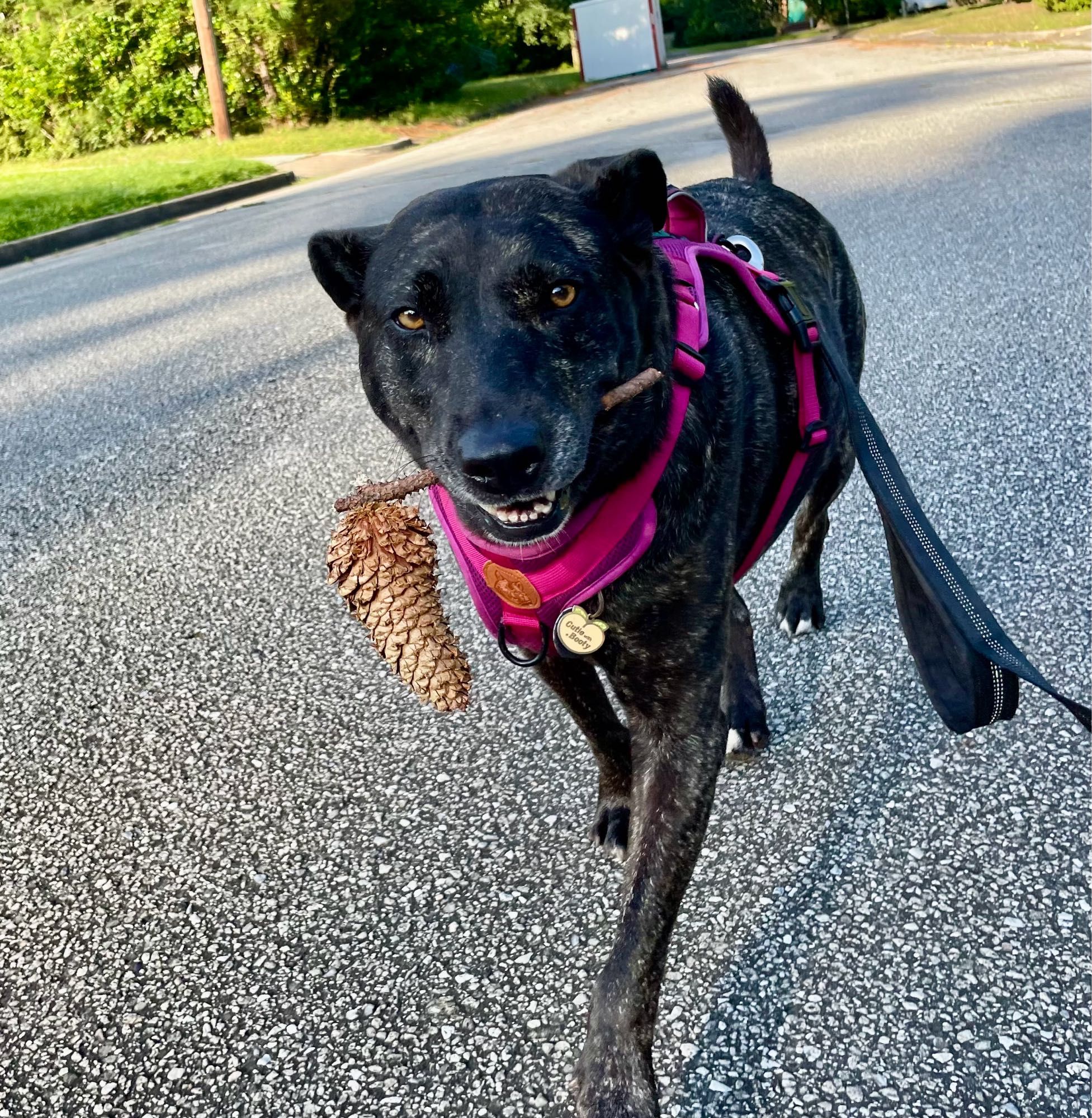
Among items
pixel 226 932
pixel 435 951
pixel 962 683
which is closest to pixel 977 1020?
pixel 962 683

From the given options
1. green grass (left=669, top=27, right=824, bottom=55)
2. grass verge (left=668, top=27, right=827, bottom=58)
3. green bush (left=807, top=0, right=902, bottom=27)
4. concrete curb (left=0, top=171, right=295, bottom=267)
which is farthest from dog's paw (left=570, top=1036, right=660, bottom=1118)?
green bush (left=807, top=0, right=902, bottom=27)

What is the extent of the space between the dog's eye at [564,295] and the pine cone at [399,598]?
554 mm

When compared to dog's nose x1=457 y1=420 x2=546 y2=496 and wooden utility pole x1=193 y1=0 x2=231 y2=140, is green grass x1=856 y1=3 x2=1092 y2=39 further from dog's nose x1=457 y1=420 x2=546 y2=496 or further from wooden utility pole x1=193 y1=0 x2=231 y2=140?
dog's nose x1=457 y1=420 x2=546 y2=496

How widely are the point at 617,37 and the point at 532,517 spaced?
37.7 m

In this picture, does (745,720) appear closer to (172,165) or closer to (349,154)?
(172,165)

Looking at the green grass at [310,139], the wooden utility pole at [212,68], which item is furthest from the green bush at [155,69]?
the wooden utility pole at [212,68]

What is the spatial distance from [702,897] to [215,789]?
1.37m

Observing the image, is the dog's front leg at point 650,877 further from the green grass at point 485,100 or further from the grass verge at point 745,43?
the grass verge at point 745,43

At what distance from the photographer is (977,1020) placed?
2053mm

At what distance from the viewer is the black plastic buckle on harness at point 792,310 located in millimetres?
2648

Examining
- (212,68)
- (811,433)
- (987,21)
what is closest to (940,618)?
(811,433)

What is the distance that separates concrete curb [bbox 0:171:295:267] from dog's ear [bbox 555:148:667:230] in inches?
503

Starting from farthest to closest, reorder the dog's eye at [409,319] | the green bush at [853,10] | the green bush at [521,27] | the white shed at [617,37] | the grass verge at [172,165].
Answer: the green bush at [853,10]
the green bush at [521,27]
the white shed at [617,37]
the grass verge at [172,165]
the dog's eye at [409,319]

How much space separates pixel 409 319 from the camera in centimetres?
221
